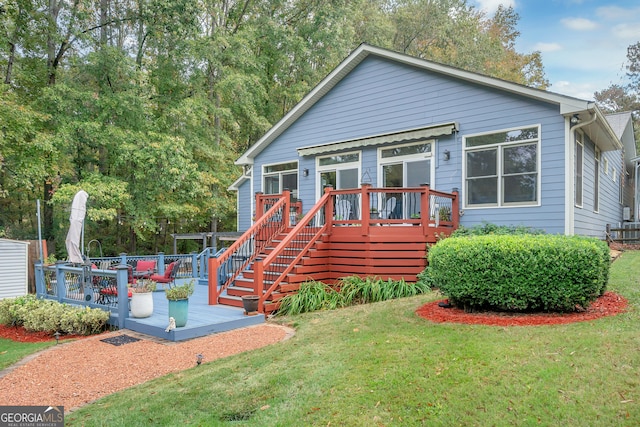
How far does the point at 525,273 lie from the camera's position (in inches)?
217

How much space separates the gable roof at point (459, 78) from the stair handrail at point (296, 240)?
3.99 meters

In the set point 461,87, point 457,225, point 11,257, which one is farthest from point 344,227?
point 11,257

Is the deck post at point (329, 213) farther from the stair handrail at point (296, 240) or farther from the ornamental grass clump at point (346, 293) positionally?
the ornamental grass clump at point (346, 293)

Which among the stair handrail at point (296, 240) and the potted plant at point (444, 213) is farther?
the potted plant at point (444, 213)

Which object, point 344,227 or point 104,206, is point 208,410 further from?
point 104,206

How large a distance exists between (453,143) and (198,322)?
6.76 metres

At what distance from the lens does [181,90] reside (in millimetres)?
18484

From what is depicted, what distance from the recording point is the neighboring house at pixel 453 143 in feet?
28.5

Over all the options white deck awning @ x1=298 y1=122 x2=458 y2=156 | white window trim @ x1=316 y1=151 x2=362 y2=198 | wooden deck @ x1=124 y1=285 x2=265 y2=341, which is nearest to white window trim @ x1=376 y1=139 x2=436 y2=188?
white deck awning @ x1=298 y1=122 x2=458 y2=156

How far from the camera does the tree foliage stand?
14.7 metres

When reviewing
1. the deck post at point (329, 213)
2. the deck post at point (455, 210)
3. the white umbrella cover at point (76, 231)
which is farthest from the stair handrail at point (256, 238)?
the deck post at point (455, 210)

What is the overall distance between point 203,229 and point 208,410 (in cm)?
2145

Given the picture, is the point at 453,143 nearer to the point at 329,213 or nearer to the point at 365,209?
the point at 365,209

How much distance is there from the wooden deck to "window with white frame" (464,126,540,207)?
5.54 meters
